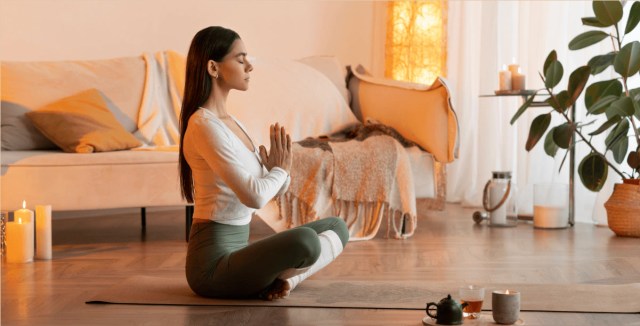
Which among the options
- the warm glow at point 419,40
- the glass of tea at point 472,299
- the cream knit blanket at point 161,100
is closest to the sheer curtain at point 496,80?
the warm glow at point 419,40

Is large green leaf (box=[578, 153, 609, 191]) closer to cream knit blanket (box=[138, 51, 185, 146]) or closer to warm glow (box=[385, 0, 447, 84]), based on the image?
warm glow (box=[385, 0, 447, 84])

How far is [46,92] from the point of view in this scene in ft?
13.8

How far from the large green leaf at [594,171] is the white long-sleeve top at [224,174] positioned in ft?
6.64

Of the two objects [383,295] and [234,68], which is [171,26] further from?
[383,295]

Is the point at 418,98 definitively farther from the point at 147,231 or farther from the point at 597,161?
the point at 147,231

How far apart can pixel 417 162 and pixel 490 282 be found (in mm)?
1286

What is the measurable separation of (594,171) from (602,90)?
0.37 m

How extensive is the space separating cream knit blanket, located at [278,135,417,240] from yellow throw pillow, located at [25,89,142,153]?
78cm

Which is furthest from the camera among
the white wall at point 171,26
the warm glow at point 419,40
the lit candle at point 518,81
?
the warm glow at point 419,40

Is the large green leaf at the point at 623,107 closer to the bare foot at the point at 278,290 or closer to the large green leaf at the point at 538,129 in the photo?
the large green leaf at the point at 538,129

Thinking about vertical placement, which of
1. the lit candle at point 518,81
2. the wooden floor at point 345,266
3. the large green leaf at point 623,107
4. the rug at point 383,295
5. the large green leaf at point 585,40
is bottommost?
the wooden floor at point 345,266

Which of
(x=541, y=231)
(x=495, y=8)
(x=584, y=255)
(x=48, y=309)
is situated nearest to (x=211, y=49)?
(x=48, y=309)

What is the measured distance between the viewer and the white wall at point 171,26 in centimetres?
477

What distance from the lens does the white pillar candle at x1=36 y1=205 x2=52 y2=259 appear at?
137 inches
